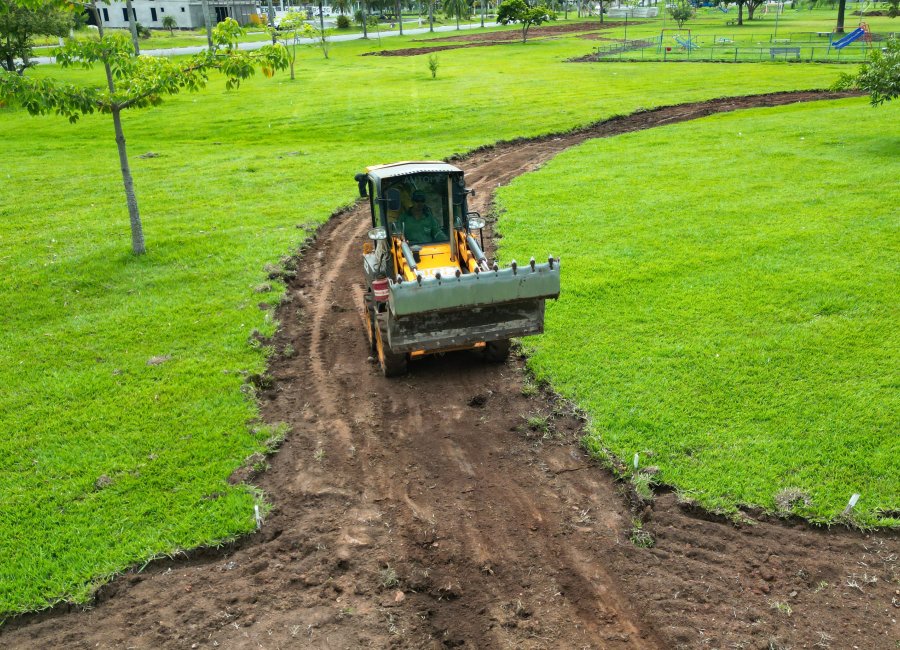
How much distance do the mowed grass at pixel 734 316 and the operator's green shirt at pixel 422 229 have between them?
2522 millimetres

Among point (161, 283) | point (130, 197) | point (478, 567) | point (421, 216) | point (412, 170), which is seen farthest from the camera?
point (130, 197)

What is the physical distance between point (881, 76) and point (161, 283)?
2395 centimetres

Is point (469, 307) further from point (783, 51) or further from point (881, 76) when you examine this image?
point (783, 51)

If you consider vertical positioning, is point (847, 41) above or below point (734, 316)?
above

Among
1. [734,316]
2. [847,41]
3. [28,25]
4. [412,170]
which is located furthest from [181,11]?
[734,316]

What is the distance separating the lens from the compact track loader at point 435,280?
9453 millimetres

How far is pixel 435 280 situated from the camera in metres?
9.30

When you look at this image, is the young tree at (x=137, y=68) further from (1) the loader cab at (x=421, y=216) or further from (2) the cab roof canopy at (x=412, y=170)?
(1) the loader cab at (x=421, y=216)

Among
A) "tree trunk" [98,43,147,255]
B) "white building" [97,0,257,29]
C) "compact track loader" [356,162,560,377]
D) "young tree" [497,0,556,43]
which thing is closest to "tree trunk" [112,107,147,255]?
"tree trunk" [98,43,147,255]

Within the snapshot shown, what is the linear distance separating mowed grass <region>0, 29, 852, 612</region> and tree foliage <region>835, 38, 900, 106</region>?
34.8ft

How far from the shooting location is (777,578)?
6992 mm

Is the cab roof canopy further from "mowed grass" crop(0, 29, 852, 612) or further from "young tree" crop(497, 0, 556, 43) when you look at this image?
"young tree" crop(497, 0, 556, 43)

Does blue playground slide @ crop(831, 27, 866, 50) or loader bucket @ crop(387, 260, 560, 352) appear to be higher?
blue playground slide @ crop(831, 27, 866, 50)

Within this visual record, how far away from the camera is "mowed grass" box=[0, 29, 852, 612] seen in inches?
313
